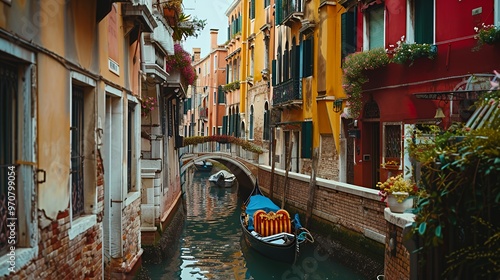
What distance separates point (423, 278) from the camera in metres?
3.42

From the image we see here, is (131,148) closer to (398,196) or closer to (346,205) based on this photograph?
(398,196)

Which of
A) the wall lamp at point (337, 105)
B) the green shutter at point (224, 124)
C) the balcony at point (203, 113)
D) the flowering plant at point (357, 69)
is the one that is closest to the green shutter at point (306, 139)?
the wall lamp at point (337, 105)

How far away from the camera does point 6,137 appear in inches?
139

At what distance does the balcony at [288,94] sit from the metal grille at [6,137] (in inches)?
486

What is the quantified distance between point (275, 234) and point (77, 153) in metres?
6.77

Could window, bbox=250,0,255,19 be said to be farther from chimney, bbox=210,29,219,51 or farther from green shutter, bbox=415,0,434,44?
green shutter, bbox=415,0,434,44

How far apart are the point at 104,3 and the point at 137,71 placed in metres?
2.91

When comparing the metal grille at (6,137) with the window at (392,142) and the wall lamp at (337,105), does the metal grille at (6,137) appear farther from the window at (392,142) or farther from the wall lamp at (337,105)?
the wall lamp at (337,105)

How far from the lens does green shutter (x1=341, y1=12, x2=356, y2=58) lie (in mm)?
12312

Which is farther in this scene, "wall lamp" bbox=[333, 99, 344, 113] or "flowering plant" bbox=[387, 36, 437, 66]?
"wall lamp" bbox=[333, 99, 344, 113]

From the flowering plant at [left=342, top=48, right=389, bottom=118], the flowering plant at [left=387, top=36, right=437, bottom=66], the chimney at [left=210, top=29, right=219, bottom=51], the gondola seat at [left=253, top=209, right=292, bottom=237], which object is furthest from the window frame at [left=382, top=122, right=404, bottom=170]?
the chimney at [left=210, top=29, right=219, bottom=51]

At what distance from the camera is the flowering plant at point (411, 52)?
9.27 metres

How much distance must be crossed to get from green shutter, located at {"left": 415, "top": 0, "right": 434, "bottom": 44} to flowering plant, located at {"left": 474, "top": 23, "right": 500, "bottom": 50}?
1400mm

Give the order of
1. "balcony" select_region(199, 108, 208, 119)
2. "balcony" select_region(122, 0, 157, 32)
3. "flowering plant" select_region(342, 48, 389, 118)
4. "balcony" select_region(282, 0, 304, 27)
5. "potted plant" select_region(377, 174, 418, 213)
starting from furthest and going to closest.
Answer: "balcony" select_region(199, 108, 208, 119) → "balcony" select_region(282, 0, 304, 27) → "flowering plant" select_region(342, 48, 389, 118) → "balcony" select_region(122, 0, 157, 32) → "potted plant" select_region(377, 174, 418, 213)
